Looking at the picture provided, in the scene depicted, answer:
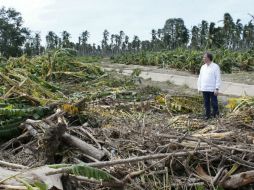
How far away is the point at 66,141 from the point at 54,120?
0.94m

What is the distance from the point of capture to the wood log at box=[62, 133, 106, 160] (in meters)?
4.91

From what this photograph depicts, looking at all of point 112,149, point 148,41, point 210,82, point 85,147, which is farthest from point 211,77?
point 148,41

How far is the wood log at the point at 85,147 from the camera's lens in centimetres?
491

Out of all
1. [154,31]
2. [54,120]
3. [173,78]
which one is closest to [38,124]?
[54,120]

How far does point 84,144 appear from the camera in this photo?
5125mm

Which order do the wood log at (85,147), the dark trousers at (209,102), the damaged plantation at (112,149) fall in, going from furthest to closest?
1. the dark trousers at (209,102)
2. the wood log at (85,147)
3. the damaged plantation at (112,149)

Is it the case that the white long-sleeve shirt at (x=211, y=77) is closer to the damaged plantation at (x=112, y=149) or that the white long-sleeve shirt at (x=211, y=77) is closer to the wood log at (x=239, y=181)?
the damaged plantation at (x=112, y=149)

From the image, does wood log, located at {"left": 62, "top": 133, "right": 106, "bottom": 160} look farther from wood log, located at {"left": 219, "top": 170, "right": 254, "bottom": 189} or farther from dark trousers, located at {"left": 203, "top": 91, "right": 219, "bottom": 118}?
dark trousers, located at {"left": 203, "top": 91, "right": 219, "bottom": 118}

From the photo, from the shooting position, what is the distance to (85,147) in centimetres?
506

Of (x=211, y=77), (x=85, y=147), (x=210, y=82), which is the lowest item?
(x=85, y=147)

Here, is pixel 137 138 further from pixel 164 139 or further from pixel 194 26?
pixel 194 26

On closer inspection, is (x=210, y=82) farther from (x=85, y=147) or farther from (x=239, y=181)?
(x=239, y=181)

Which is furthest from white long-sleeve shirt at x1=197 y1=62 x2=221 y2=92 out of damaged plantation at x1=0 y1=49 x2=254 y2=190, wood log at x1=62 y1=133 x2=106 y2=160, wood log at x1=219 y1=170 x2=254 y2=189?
wood log at x1=219 y1=170 x2=254 y2=189

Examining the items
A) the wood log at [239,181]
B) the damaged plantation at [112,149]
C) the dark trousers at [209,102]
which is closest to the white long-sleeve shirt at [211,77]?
the dark trousers at [209,102]
